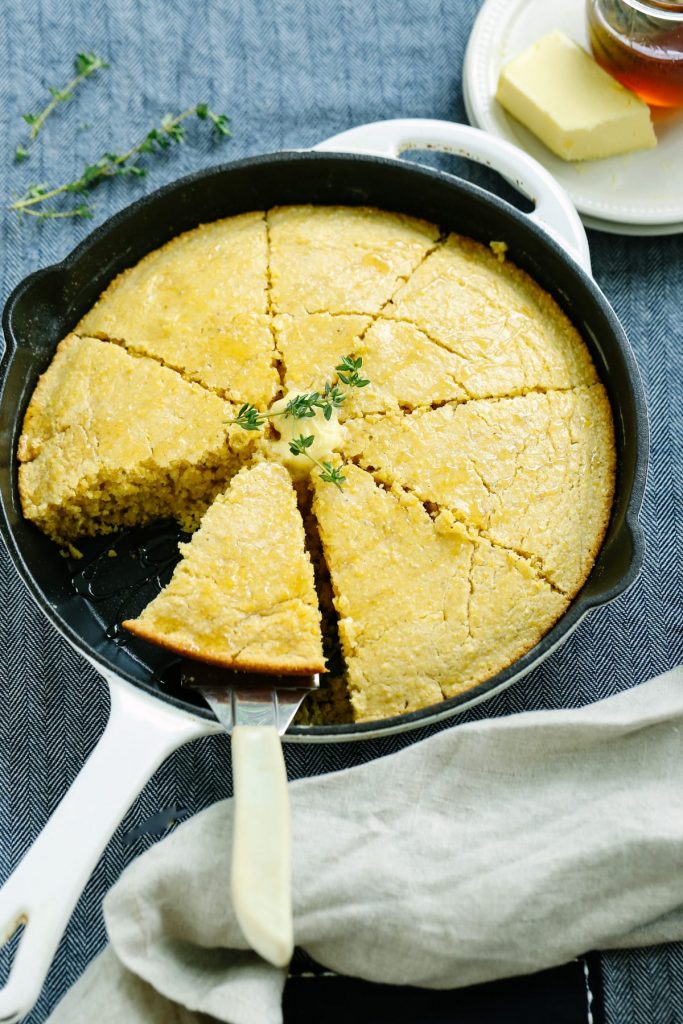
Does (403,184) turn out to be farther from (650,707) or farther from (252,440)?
(650,707)

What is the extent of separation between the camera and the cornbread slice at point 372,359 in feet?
10.3

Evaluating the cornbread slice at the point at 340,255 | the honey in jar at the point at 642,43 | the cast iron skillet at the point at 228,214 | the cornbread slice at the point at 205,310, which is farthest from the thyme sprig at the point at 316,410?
the honey in jar at the point at 642,43

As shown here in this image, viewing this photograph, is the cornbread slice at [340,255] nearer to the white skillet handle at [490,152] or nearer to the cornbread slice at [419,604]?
the white skillet handle at [490,152]

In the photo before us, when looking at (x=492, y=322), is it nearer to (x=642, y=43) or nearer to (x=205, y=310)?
(x=205, y=310)

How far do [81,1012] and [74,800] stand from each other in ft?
1.80

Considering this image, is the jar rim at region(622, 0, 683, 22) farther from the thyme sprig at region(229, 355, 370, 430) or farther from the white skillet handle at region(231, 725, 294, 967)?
the white skillet handle at region(231, 725, 294, 967)

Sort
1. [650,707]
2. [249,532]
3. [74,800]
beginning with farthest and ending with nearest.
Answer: [249,532]
[650,707]
[74,800]

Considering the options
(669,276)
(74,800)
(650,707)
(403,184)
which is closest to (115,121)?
(403,184)

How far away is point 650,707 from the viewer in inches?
112

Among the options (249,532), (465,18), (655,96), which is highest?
(465,18)

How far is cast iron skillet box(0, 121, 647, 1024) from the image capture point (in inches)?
109

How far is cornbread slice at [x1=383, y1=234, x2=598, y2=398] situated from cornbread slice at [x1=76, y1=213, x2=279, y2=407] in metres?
0.41

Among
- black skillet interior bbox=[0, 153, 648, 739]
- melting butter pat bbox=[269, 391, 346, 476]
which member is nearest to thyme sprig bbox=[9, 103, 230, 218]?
black skillet interior bbox=[0, 153, 648, 739]

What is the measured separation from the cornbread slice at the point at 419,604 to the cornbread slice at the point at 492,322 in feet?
1.55
